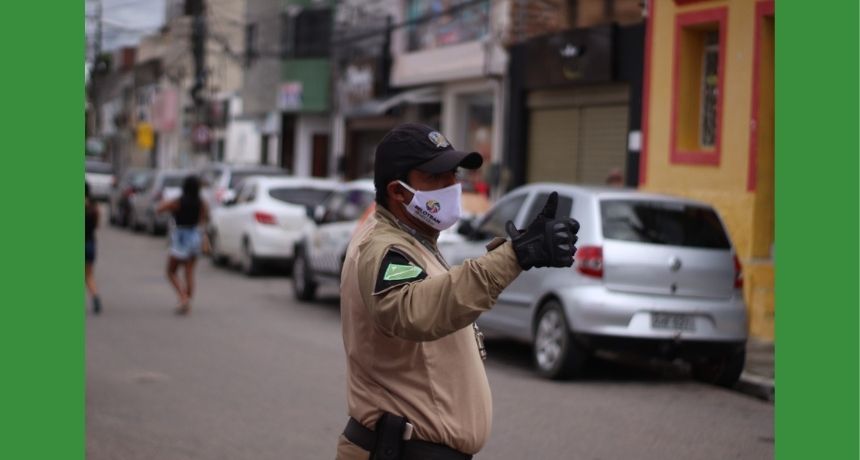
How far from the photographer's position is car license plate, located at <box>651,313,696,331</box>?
10.1m

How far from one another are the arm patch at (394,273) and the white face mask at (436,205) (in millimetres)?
197

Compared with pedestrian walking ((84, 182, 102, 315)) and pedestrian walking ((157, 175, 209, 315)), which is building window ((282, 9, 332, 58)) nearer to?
pedestrian walking ((157, 175, 209, 315))

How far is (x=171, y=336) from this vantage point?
1287cm

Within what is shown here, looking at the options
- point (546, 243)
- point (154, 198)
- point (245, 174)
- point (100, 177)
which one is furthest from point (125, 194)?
point (546, 243)

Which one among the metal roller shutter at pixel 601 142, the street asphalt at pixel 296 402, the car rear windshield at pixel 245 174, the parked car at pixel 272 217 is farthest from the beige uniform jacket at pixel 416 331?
the car rear windshield at pixel 245 174

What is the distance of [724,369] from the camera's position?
10555 mm

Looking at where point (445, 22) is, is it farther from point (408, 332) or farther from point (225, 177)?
point (408, 332)

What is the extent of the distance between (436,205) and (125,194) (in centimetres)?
3111

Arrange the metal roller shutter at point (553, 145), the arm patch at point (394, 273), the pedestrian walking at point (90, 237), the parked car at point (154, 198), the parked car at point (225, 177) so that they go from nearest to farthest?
the arm patch at point (394, 273)
the pedestrian walking at point (90, 237)
the metal roller shutter at point (553, 145)
the parked car at point (225, 177)
the parked car at point (154, 198)

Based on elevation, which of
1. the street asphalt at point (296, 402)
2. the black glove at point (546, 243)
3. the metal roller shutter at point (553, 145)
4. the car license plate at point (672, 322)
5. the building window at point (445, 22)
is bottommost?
the street asphalt at point (296, 402)

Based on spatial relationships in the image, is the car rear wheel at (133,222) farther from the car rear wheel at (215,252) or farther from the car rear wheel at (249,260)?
the car rear wheel at (249,260)

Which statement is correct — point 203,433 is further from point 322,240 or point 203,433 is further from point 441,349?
point 322,240

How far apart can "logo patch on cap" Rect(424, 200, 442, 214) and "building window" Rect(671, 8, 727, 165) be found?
13464 millimetres

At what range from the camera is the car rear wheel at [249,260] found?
19.6 m
